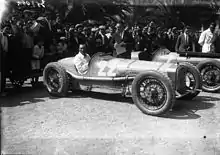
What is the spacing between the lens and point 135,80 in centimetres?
649

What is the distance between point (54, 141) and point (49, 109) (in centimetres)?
189

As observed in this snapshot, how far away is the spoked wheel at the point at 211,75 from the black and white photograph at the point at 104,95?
25 mm

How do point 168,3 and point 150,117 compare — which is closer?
point 150,117

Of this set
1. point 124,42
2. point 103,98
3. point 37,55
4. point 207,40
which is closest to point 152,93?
point 103,98

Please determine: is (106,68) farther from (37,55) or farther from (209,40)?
(209,40)

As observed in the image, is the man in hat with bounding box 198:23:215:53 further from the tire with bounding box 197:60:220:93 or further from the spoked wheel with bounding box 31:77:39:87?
the spoked wheel with bounding box 31:77:39:87

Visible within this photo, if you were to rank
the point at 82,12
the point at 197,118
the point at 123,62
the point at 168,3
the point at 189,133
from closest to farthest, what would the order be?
the point at 189,133, the point at 197,118, the point at 123,62, the point at 82,12, the point at 168,3

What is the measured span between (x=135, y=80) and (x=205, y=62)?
9.00 ft

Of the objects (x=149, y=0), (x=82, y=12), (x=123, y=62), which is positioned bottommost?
(x=123, y=62)

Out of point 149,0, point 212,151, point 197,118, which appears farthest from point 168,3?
point 212,151

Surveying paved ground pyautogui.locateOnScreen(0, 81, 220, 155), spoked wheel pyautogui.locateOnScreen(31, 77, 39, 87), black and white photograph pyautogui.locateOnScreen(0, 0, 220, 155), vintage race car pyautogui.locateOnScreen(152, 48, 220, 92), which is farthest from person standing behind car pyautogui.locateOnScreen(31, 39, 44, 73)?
vintage race car pyautogui.locateOnScreen(152, 48, 220, 92)

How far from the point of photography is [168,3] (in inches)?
858

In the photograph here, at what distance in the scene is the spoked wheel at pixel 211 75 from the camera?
8312 millimetres

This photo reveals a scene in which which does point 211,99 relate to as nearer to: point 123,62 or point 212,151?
point 123,62
